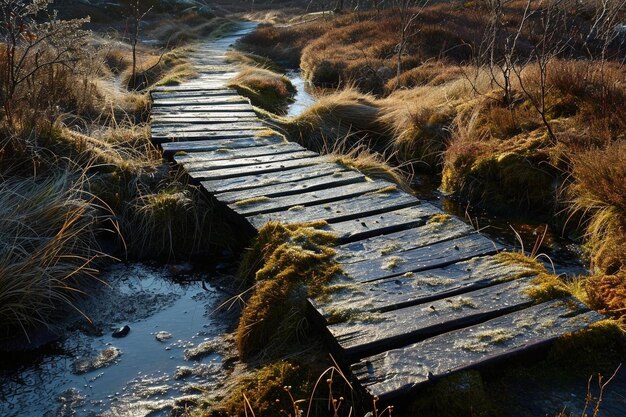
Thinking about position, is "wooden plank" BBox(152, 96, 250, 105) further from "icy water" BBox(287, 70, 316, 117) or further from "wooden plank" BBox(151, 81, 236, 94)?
"icy water" BBox(287, 70, 316, 117)

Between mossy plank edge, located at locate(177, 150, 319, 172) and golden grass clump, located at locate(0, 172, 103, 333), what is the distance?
1057mm

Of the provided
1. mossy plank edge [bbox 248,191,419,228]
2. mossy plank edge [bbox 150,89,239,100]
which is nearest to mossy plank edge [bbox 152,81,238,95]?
mossy plank edge [bbox 150,89,239,100]

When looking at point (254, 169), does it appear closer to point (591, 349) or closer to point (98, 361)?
point (98, 361)

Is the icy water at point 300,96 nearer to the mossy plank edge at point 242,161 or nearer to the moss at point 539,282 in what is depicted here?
the mossy plank edge at point 242,161

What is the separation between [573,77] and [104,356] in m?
6.78

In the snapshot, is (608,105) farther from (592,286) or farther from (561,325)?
(561,325)

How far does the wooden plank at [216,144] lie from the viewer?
667cm

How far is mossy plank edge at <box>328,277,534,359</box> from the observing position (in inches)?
123

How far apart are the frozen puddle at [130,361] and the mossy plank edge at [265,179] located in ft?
3.46

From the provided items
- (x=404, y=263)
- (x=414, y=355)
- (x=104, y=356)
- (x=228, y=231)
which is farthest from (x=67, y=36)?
(x=414, y=355)

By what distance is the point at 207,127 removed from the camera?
24.9 feet

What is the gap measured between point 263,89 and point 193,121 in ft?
13.3

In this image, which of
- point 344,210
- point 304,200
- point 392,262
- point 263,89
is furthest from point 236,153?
point 263,89

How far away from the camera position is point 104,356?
13.0ft
